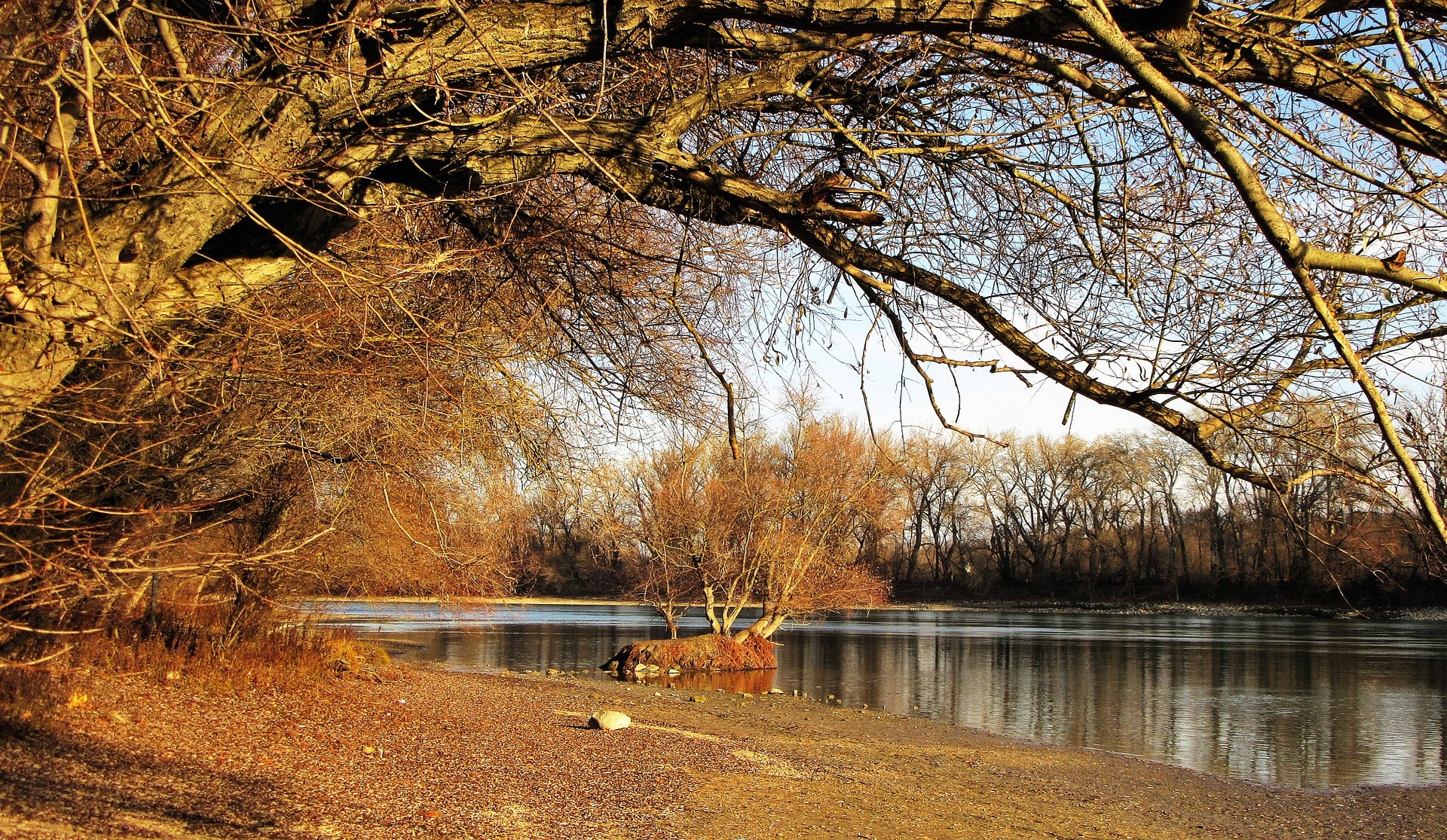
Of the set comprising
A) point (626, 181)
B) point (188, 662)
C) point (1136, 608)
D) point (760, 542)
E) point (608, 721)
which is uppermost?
point (626, 181)

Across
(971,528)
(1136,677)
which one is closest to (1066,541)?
(971,528)

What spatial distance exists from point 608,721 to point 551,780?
4.08 meters

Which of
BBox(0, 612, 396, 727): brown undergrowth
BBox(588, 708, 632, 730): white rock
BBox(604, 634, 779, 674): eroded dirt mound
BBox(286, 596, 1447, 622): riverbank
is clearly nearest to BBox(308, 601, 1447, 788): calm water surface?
BBox(604, 634, 779, 674): eroded dirt mound

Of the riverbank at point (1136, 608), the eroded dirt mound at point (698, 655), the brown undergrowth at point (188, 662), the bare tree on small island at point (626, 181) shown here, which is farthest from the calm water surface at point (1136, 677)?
the bare tree on small island at point (626, 181)

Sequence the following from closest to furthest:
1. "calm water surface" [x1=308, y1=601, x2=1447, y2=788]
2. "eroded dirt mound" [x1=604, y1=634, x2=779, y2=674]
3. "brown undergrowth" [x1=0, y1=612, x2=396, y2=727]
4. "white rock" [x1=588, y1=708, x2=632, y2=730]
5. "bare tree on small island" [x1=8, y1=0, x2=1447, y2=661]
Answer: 1. "bare tree on small island" [x1=8, y1=0, x2=1447, y2=661]
2. "brown undergrowth" [x1=0, y1=612, x2=396, y2=727]
3. "white rock" [x1=588, y1=708, x2=632, y2=730]
4. "calm water surface" [x1=308, y1=601, x2=1447, y2=788]
5. "eroded dirt mound" [x1=604, y1=634, x2=779, y2=674]

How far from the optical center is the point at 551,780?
32.7 feet

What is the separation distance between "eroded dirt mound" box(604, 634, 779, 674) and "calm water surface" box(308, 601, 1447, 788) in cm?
91

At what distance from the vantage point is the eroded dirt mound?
26.6 metres

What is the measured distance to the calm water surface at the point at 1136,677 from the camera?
17.2 m

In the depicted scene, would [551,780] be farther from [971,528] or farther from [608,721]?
[971,528]

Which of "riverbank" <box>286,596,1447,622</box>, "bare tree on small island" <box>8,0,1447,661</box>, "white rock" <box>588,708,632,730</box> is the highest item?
"bare tree on small island" <box>8,0,1447,661</box>

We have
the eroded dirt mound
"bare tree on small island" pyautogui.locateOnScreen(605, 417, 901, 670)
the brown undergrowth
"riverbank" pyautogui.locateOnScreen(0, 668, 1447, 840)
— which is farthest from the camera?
"bare tree on small island" pyautogui.locateOnScreen(605, 417, 901, 670)

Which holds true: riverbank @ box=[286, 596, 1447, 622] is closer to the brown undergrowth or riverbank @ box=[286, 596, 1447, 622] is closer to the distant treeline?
the distant treeline

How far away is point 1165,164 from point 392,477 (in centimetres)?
799
